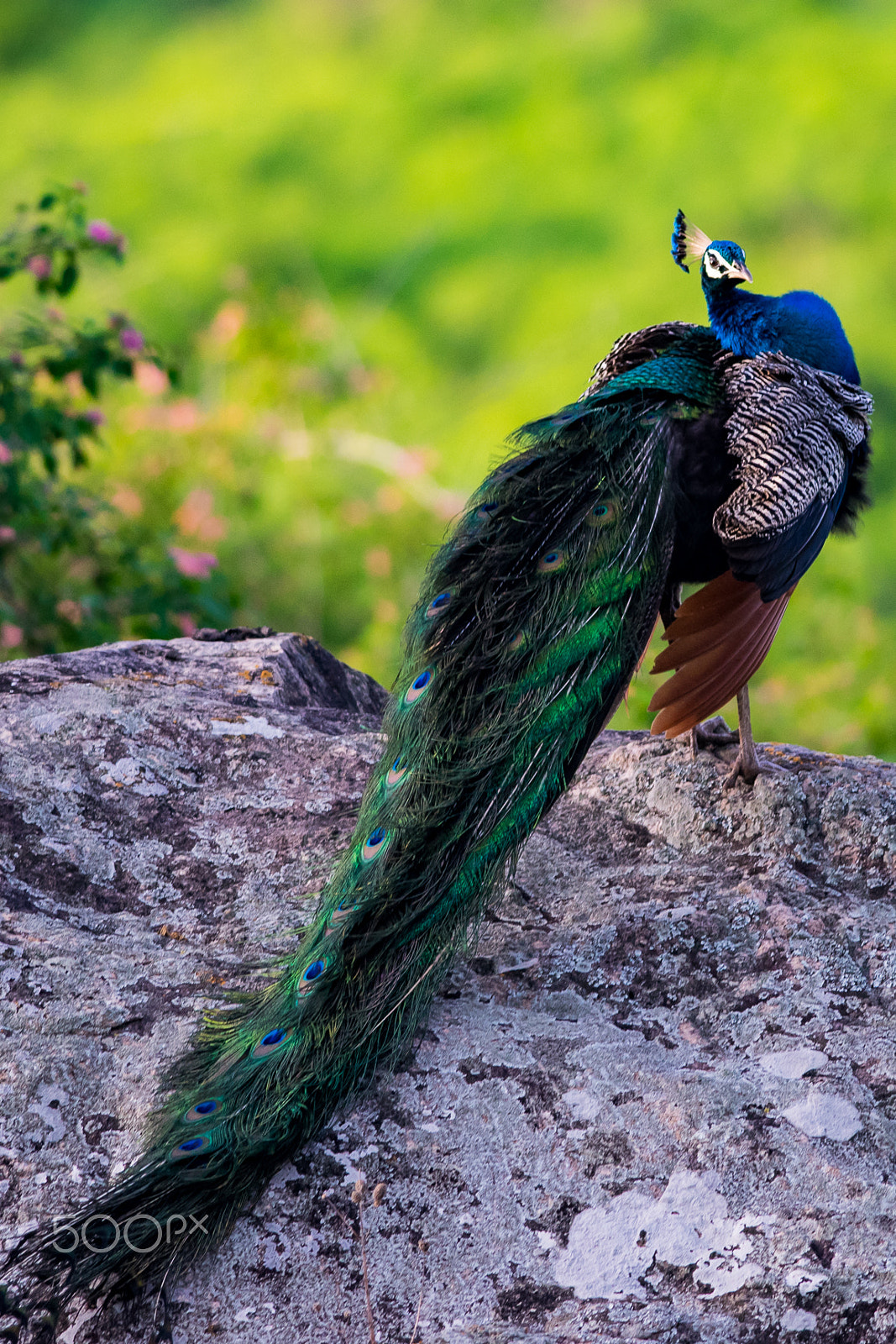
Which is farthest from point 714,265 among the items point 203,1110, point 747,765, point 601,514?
point 203,1110

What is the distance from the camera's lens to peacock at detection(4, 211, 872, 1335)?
1.83 metres

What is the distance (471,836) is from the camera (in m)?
2.26

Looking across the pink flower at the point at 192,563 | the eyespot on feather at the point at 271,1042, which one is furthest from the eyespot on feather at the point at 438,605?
the pink flower at the point at 192,563

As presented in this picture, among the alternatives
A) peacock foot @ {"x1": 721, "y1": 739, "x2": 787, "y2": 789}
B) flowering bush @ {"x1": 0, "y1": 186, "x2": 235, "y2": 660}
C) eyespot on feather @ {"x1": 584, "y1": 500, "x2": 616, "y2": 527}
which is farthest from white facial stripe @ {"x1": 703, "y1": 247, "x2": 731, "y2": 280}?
flowering bush @ {"x1": 0, "y1": 186, "x2": 235, "y2": 660}

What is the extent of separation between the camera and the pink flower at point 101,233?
4.09 metres

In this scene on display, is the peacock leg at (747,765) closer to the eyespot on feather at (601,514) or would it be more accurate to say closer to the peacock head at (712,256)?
the eyespot on feather at (601,514)

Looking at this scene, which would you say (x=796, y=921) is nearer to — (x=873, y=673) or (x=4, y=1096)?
(x=4, y=1096)

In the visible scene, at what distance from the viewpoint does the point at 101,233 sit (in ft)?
13.5

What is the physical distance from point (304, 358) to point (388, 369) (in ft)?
2.46

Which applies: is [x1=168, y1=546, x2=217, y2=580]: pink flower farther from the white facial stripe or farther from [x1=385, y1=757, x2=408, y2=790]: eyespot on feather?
[x1=385, y1=757, x2=408, y2=790]: eyespot on feather

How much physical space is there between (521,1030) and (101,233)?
2.93m

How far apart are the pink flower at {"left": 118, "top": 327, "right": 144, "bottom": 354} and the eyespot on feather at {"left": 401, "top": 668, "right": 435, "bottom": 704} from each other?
228cm

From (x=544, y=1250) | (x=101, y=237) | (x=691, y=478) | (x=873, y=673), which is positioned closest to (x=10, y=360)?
(x=101, y=237)

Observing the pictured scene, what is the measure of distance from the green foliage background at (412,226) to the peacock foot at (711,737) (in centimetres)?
300
